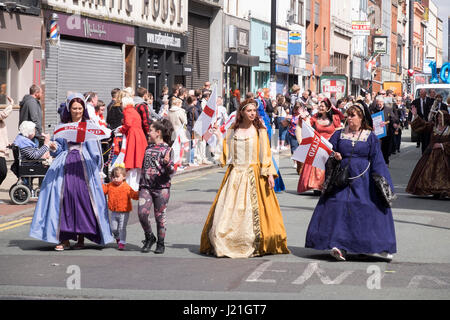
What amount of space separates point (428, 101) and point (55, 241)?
15861 millimetres

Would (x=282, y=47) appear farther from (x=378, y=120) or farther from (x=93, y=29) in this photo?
(x=378, y=120)

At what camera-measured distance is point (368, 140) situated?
409 inches

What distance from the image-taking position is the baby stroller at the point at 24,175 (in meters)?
15.2

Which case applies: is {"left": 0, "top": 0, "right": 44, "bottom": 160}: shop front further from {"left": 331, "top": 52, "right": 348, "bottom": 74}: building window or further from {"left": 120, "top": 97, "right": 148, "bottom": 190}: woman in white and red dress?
{"left": 331, "top": 52, "right": 348, "bottom": 74}: building window

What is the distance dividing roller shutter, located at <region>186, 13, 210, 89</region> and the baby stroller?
23.3 m

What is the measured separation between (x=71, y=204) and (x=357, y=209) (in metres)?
3.08

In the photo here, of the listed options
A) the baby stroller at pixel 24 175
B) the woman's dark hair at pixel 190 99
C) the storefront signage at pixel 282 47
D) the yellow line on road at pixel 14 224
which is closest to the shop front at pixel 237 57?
the storefront signage at pixel 282 47

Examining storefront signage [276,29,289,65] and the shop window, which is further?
storefront signage [276,29,289,65]

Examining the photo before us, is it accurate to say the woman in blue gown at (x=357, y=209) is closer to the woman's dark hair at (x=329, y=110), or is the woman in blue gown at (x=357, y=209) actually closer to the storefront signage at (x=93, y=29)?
the woman's dark hair at (x=329, y=110)

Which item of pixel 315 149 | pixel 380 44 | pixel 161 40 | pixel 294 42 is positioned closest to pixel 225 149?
pixel 315 149

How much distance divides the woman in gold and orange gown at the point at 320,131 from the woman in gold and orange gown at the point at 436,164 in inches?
64.1

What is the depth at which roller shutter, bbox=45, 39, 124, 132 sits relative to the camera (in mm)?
26031

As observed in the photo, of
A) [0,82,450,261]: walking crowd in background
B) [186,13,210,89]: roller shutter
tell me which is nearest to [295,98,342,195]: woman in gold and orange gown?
[0,82,450,261]: walking crowd in background
